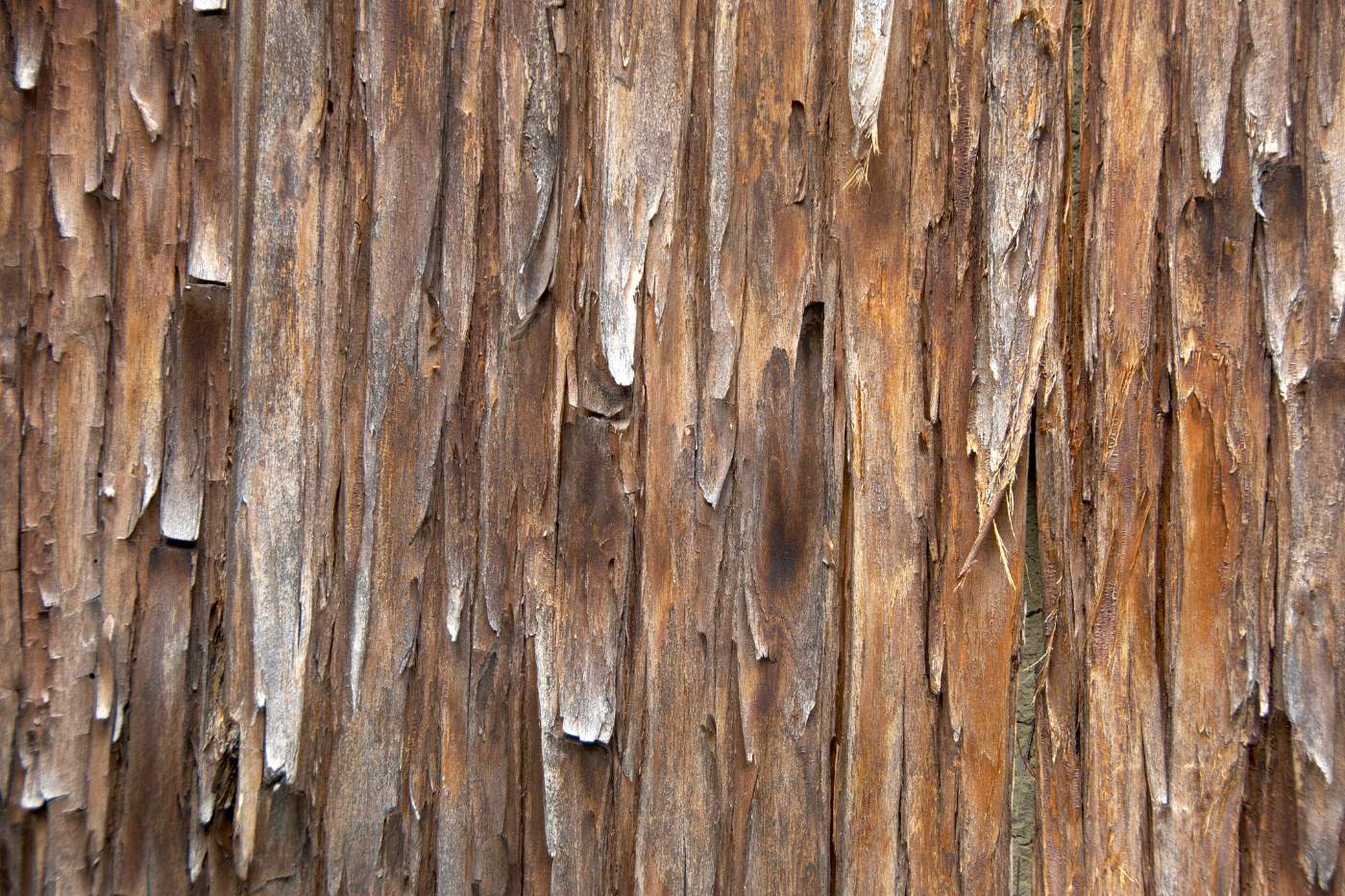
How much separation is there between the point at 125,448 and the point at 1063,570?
38.8 inches

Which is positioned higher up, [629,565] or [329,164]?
[329,164]

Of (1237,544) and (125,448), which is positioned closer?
(1237,544)

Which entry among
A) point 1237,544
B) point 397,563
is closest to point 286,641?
point 397,563

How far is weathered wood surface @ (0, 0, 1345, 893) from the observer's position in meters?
0.86

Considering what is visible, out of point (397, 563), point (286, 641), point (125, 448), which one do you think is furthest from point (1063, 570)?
point (125, 448)

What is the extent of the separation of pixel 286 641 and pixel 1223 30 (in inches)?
43.5

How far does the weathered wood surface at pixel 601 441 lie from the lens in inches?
33.8

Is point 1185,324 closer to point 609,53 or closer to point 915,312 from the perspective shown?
point 915,312

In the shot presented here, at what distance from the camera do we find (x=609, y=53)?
95 centimetres

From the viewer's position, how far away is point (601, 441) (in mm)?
954

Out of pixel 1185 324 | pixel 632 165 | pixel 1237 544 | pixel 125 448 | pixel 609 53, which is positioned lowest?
pixel 1237 544

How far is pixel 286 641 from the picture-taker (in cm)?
97

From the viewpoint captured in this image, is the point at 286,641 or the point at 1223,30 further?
the point at 286,641

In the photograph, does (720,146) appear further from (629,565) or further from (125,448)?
(125,448)
